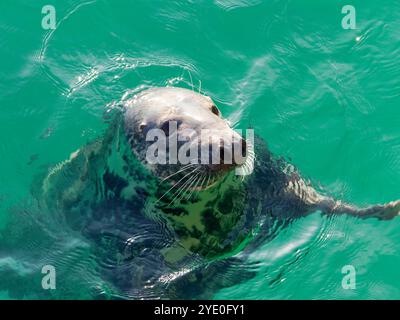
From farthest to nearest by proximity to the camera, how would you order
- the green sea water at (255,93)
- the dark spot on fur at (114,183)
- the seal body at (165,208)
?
the green sea water at (255,93) < the dark spot on fur at (114,183) < the seal body at (165,208)

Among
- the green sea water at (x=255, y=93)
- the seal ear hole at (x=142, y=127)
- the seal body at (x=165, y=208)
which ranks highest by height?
the green sea water at (x=255, y=93)

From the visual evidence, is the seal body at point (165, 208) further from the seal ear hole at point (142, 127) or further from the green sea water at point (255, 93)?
the green sea water at point (255, 93)

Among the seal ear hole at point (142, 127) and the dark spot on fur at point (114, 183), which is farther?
the dark spot on fur at point (114, 183)

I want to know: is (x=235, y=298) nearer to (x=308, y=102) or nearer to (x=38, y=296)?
(x=38, y=296)

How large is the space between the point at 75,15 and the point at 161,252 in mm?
3713

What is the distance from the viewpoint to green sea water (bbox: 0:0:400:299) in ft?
22.5

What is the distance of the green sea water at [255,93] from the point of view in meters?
6.85

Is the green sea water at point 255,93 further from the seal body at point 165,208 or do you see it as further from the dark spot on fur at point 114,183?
the dark spot on fur at point 114,183

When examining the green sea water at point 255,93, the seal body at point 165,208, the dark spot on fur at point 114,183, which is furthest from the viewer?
the green sea water at point 255,93

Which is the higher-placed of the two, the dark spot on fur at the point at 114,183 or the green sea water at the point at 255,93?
the green sea water at the point at 255,93

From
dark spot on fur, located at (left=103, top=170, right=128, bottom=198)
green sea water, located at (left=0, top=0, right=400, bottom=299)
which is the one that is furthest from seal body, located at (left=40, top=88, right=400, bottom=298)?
green sea water, located at (left=0, top=0, right=400, bottom=299)

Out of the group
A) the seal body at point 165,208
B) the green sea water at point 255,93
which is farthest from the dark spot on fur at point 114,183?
the green sea water at point 255,93
